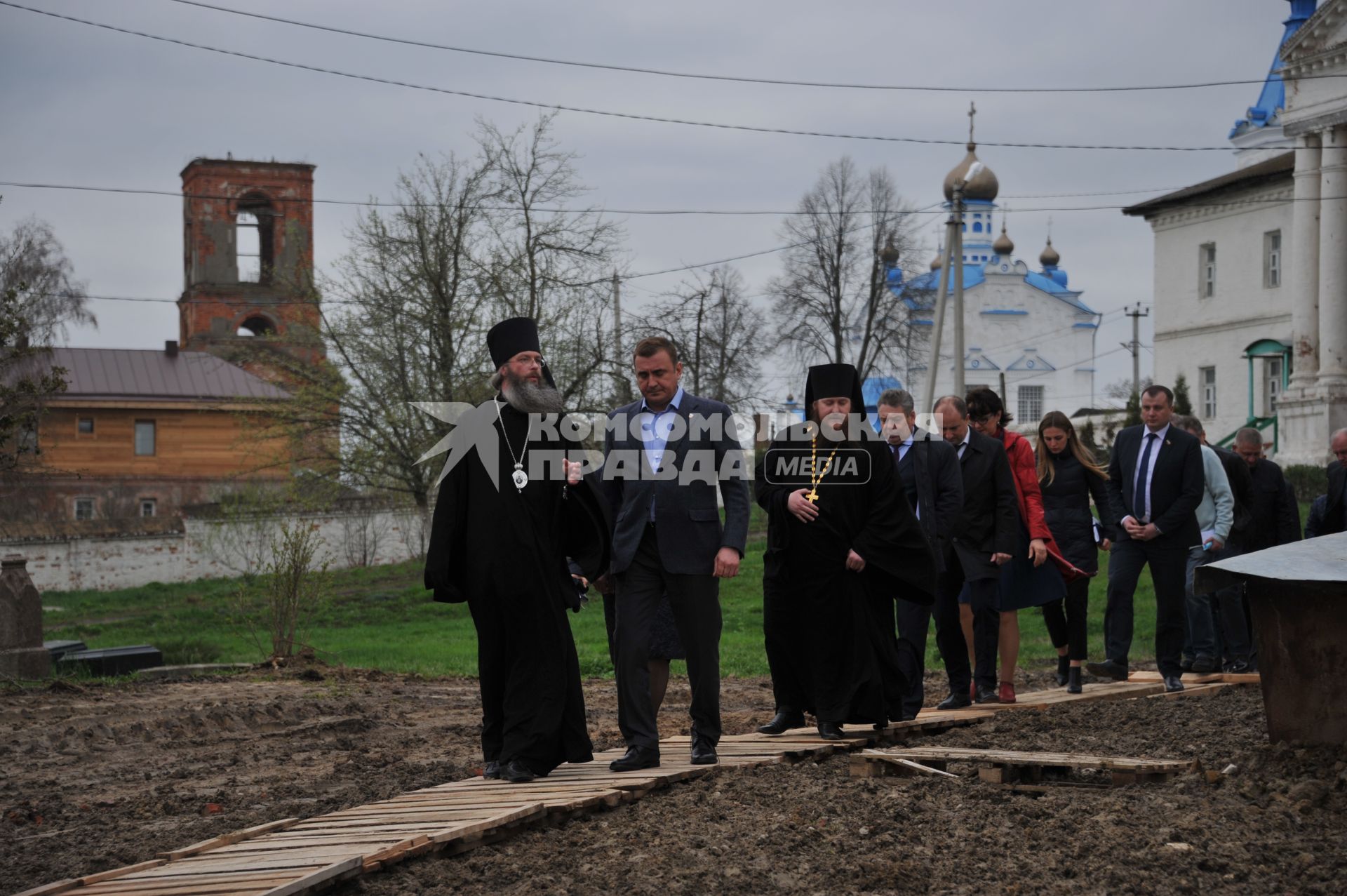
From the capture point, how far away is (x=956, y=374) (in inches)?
1065

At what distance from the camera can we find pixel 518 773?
273 inches

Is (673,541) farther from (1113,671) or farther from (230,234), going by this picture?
(230,234)

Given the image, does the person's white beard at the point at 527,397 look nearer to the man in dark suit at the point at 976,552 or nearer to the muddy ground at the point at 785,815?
the muddy ground at the point at 785,815

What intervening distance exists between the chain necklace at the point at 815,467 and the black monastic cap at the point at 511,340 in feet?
5.86

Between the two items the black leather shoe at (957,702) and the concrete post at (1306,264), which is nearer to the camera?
the black leather shoe at (957,702)

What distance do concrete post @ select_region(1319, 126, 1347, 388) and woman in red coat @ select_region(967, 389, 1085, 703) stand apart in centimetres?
2813

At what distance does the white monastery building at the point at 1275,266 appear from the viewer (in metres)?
34.8

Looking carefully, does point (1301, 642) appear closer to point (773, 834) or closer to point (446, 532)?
point (773, 834)

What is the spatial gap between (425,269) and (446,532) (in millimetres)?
22664

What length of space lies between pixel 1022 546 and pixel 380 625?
1612 centimetres

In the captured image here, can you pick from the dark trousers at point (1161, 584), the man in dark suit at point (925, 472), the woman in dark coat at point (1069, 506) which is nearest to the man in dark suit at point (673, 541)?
the man in dark suit at point (925, 472)

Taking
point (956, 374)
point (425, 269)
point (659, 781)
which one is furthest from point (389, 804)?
point (425, 269)

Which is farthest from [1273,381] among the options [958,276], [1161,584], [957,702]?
[957,702]

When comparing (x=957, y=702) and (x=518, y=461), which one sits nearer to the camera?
(x=518, y=461)
